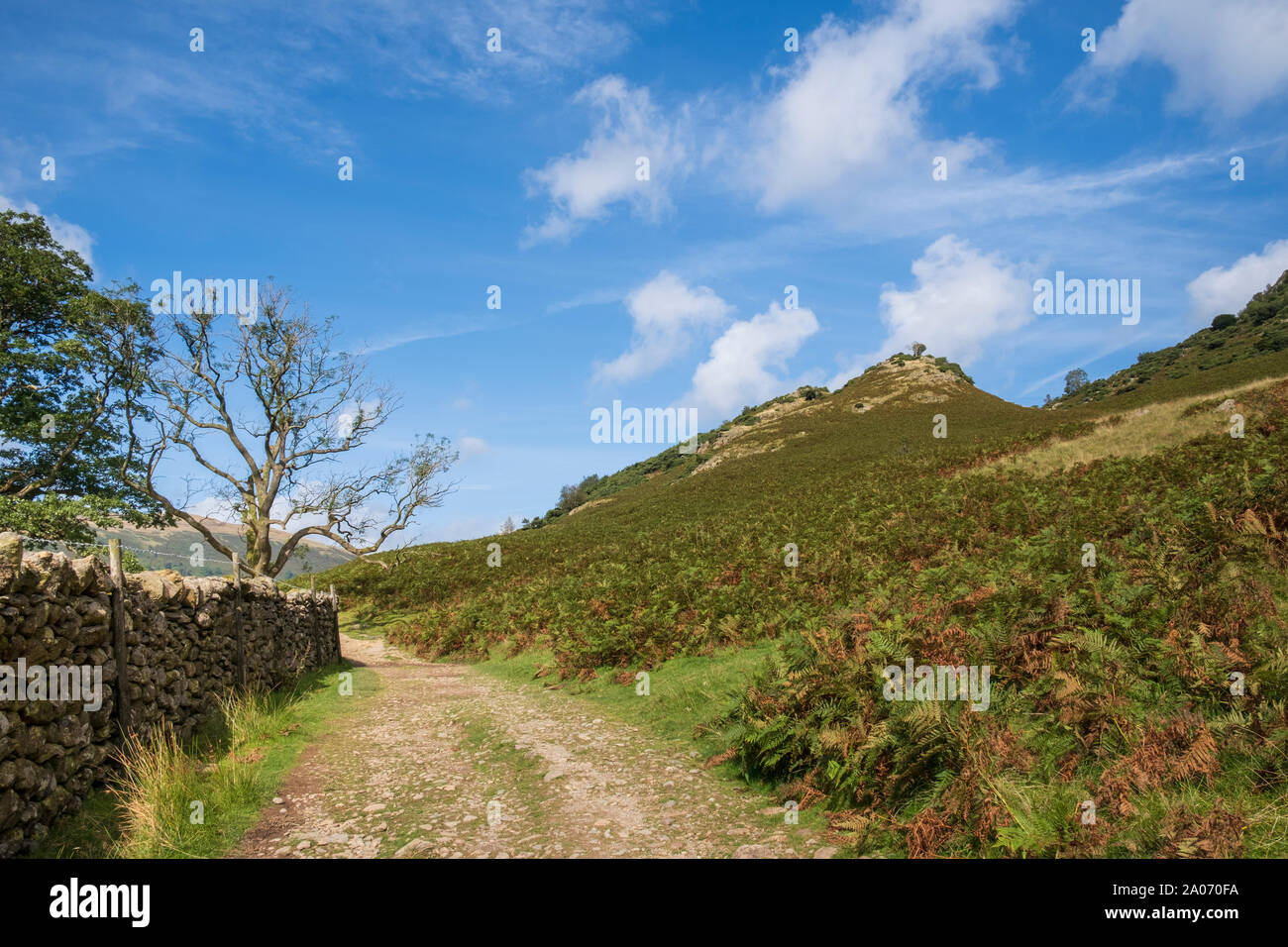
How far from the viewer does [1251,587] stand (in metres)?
6.79

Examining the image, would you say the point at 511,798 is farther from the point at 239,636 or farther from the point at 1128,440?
the point at 1128,440

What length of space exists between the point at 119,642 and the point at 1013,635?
10.5 meters

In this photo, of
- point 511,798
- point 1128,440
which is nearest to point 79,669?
point 511,798

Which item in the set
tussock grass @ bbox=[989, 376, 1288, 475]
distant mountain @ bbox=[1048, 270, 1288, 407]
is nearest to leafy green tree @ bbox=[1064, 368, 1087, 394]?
distant mountain @ bbox=[1048, 270, 1288, 407]

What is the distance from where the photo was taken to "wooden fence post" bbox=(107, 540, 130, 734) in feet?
24.8

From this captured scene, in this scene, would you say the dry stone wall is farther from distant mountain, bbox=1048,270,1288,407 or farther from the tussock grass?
distant mountain, bbox=1048,270,1288,407

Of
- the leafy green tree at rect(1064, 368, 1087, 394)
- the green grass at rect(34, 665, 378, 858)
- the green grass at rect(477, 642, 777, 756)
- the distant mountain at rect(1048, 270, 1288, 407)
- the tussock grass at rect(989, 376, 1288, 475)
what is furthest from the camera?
the leafy green tree at rect(1064, 368, 1087, 394)

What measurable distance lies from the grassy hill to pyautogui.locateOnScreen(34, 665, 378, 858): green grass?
5.51 meters

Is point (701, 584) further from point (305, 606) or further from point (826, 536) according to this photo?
point (305, 606)

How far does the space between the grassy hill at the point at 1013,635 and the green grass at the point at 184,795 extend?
217 inches

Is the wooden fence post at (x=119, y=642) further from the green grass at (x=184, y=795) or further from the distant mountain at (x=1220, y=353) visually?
the distant mountain at (x=1220, y=353)

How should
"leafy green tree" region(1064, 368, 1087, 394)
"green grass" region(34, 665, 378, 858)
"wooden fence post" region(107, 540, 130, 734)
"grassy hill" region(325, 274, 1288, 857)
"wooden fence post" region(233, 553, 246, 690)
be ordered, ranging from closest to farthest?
"grassy hill" region(325, 274, 1288, 857) → "green grass" region(34, 665, 378, 858) → "wooden fence post" region(107, 540, 130, 734) → "wooden fence post" region(233, 553, 246, 690) → "leafy green tree" region(1064, 368, 1087, 394)

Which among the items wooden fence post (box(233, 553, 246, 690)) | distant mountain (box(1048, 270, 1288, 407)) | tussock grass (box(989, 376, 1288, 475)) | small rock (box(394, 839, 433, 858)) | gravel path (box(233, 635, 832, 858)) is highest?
distant mountain (box(1048, 270, 1288, 407))

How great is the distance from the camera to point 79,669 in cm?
679
